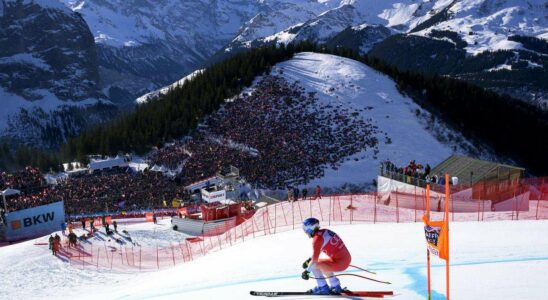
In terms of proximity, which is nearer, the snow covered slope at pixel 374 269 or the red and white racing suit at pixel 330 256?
the red and white racing suit at pixel 330 256

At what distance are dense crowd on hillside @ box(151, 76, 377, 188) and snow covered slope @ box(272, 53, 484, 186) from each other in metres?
1.63

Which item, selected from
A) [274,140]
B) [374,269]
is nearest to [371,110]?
[274,140]

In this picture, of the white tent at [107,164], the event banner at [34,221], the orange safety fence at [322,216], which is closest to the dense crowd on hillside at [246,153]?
the white tent at [107,164]

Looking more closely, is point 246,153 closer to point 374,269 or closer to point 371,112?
point 371,112

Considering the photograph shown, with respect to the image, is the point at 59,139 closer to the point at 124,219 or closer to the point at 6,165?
the point at 6,165

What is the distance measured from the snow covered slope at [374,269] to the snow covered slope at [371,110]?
32581 millimetres

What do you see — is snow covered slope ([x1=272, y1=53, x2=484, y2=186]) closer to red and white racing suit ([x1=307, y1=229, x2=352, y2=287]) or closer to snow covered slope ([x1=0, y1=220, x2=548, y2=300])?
snow covered slope ([x1=0, y1=220, x2=548, y2=300])

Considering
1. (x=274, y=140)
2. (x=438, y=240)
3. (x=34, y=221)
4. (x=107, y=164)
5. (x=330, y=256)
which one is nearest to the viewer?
(x=438, y=240)

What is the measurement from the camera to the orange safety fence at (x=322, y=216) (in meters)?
25.8

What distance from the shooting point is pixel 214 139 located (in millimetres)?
65250

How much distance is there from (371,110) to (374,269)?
55.3 m

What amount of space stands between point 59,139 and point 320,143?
153m

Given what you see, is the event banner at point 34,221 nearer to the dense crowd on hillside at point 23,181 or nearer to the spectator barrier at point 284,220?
the spectator barrier at point 284,220

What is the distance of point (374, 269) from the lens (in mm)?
14844
